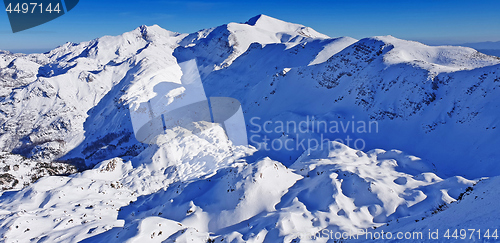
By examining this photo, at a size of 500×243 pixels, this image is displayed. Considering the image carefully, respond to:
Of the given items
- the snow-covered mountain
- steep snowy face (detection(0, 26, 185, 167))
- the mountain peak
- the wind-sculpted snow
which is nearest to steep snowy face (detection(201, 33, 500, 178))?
the snow-covered mountain

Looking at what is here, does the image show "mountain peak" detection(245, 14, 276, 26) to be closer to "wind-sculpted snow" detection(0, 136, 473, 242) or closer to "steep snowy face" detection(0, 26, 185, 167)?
"steep snowy face" detection(0, 26, 185, 167)

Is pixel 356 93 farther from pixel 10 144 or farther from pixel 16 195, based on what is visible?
pixel 10 144

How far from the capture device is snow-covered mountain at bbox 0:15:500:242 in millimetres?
20594

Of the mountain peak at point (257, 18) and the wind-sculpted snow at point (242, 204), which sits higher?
the mountain peak at point (257, 18)

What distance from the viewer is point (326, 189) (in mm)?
23062

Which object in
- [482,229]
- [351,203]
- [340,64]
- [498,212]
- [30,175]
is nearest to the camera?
[482,229]

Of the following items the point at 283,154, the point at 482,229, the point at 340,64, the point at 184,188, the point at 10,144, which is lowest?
the point at 10,144

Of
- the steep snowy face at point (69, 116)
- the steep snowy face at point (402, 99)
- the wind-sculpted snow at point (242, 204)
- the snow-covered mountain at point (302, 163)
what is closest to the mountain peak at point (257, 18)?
the steep snowy face at point (69, 116)

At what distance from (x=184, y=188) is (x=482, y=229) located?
23.6 meters

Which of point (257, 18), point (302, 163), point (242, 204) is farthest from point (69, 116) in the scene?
point (242, 204)

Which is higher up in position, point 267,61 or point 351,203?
point 267,61

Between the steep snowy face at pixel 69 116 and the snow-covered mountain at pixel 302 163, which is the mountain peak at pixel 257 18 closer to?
the steep snowy face at pixel 69 116

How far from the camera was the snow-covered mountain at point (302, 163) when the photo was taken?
2059 centimetres

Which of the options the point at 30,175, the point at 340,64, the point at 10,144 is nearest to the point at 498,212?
the point at 340,64
